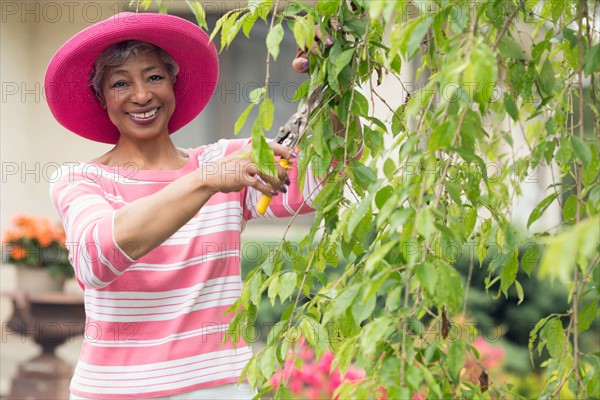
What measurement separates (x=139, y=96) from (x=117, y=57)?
11 cm

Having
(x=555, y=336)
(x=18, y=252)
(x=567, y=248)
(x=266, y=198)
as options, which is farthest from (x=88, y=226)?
(x=18, y=252)

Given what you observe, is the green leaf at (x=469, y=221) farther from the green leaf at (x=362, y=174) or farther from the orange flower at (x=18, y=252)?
the orange flower at (x=18, y=252)

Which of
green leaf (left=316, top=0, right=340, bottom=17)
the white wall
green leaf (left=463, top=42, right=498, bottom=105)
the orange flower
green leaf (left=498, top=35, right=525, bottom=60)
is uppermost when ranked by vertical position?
green leaf (left=316, top=0, right=340, bottom=17)

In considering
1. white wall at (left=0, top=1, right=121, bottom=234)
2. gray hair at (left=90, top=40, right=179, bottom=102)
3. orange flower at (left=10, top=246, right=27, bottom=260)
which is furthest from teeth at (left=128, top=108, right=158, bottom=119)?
white wall at (left=0, top=1, right=121, bottom=234)

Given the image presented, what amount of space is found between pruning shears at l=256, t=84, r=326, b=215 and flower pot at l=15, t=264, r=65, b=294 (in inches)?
115

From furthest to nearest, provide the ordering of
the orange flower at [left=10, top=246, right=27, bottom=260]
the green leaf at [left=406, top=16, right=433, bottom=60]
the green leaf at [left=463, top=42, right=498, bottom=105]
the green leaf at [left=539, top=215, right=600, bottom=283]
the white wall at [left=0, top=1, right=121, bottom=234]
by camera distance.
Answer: the white wall at [left=0, top=1, right=121, bottom=234]
the orange flower at [left=10, top=246, right=27, bottom=260]
the green leaf at [left=406, top=16, right=433, bottom=60]
the green leaf at [left=463, top=42, right=498, bottom=105]
the green leaf at [left=539, top=215, right=600, bottom=283]

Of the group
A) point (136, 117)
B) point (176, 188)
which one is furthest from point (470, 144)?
point (136, 117)

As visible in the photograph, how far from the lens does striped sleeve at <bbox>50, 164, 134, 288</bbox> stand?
1455 mm

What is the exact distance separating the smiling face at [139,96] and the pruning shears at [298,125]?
342 mm

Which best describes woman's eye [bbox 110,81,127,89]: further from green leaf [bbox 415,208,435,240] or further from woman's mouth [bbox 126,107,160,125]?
green leaf [bbox 415,208,435,240]

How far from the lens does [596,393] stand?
1.19 m

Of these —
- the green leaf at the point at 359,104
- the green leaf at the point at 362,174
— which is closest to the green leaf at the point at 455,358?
the green leaf at the point at 362,174

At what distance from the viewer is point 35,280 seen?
13.8 ft

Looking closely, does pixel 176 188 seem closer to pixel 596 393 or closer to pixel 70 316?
pixel 596 393
